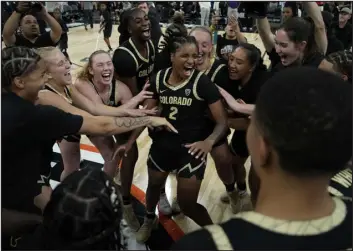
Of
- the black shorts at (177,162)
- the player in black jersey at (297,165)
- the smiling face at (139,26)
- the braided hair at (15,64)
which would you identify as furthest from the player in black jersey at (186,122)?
the player in black jersey at (297,165)

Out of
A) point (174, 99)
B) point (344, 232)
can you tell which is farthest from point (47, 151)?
point (344, 232)

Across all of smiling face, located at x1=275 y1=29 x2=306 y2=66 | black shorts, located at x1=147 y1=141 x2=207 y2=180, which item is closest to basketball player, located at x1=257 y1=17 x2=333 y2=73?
smiling face, located at x1=275 y1=29 x2=306 y2=66

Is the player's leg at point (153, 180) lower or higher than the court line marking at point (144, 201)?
higher

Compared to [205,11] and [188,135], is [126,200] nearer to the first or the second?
[188,135]

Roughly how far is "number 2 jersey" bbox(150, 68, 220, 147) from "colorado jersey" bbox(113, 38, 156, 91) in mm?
572

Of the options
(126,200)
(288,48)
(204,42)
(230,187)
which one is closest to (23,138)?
(126,200)

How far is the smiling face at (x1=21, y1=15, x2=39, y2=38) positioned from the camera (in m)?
4.39

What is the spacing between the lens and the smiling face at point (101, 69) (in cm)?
325

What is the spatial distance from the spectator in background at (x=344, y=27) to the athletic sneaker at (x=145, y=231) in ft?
14.9

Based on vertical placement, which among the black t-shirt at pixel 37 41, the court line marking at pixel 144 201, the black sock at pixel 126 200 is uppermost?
the black t-shirt at pixel 37 41

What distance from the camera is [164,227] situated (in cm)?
353

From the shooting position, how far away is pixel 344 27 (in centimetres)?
627

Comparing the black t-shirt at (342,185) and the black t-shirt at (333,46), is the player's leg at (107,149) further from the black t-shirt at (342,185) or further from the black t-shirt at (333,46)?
the black t-shirt at (333,46)

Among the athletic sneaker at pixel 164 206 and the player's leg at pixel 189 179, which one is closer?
the player's leg at pixel 189 179
